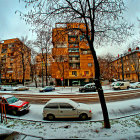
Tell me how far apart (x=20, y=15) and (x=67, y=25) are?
2.95 m

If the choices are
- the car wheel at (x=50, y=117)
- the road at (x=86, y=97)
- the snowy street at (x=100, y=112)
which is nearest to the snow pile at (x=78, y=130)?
the car wheel at (x=50, y=117)

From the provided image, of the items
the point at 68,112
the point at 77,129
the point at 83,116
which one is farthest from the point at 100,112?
the point at 77,129

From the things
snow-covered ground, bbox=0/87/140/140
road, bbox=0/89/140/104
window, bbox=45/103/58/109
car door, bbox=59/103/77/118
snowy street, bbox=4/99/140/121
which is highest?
window, bbox=45/103/58/109

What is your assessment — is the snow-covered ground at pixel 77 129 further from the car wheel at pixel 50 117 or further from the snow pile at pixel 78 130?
the car wheel at pixel 50 117

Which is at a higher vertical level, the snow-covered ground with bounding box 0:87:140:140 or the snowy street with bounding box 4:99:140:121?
the snow-covered ground with bounding box 0:87:140:140

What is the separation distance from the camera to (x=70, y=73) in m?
30.3

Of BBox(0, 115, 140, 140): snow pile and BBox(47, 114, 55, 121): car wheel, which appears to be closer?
BBox(0, 115, 140, 140): snow pile

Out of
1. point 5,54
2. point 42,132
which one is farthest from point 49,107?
point 5,54

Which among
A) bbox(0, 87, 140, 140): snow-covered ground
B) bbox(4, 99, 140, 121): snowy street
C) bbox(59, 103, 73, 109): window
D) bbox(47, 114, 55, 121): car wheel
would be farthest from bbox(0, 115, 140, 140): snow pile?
bbox(59, 103, 73, 109): window

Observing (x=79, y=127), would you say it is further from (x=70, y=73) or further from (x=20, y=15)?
(x=70, y=73)

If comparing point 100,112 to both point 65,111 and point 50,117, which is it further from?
point 50,117

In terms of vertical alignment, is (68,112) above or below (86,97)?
above

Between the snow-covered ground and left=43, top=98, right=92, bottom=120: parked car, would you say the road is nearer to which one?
left=43, top=98, right=92, bottom=120: parked car

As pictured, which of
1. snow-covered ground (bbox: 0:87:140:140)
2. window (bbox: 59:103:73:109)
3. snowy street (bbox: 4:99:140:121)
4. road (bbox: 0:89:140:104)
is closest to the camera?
snow-covered ground (bbox: 0:87:140:140)
